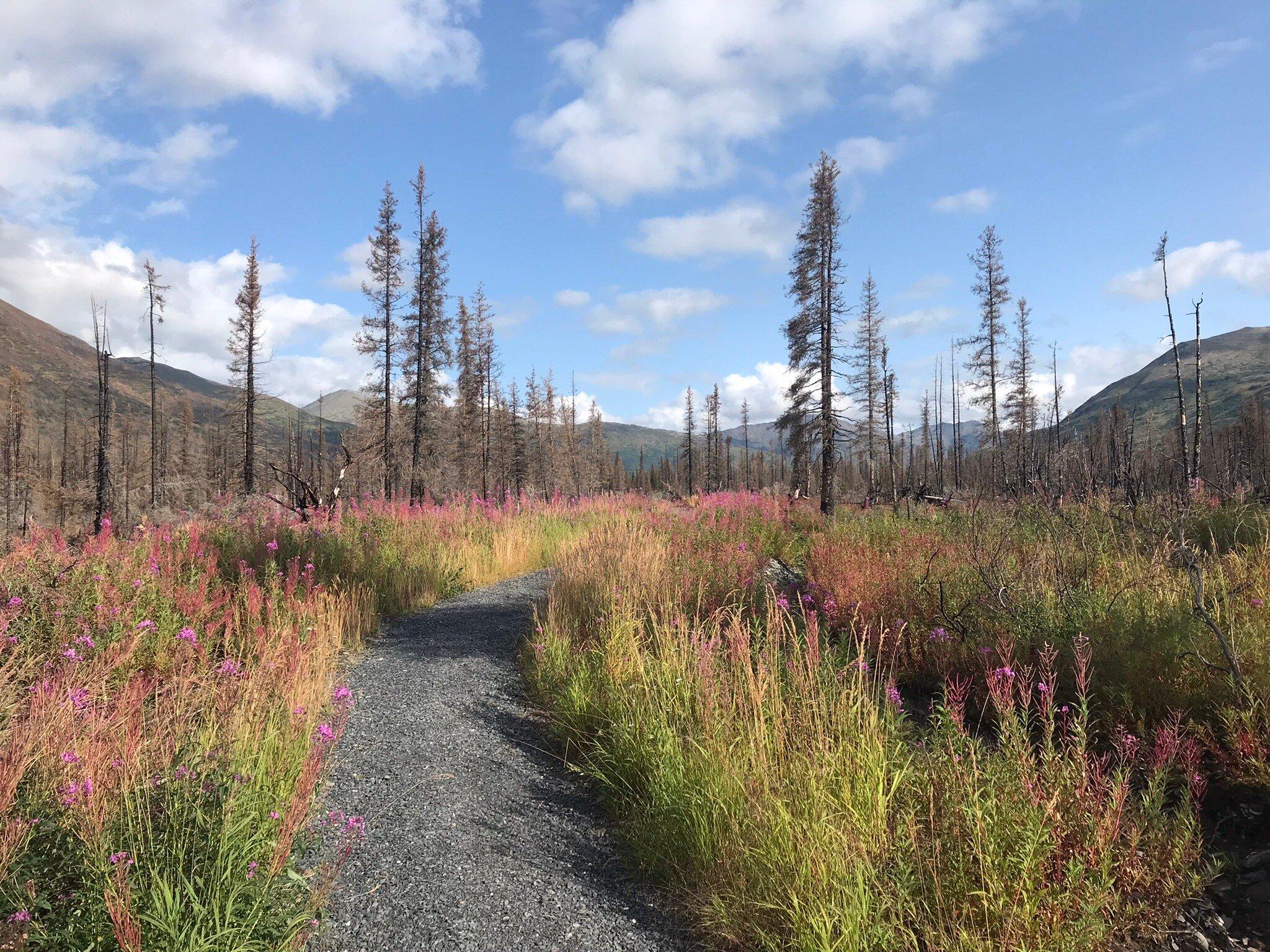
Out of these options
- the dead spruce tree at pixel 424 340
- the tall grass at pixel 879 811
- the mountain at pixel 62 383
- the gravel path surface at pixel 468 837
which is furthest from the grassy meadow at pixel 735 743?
the mountain at pixel 62 383

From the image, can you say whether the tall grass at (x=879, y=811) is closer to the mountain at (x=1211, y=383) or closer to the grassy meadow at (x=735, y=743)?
the grassy meadow at (x=735, y=743)

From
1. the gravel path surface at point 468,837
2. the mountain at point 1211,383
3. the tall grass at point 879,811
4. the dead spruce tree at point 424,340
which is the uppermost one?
the mountain at point 1211,383

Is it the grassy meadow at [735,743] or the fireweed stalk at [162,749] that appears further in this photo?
the grassy meadow at [735,743]

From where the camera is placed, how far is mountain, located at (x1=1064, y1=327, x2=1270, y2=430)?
310ft

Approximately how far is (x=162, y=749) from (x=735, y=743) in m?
2.65

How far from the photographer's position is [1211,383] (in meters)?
113

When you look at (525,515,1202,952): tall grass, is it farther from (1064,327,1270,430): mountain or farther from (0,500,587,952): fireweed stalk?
(1064,327,1270,430): mountain

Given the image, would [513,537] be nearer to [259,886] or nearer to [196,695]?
[196,695]

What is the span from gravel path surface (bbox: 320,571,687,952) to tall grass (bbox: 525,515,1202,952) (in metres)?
0.27

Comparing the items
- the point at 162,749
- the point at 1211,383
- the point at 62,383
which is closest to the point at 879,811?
the point at 162,749

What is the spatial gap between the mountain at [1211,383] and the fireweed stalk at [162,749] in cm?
9589

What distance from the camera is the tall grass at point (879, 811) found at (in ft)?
7.20

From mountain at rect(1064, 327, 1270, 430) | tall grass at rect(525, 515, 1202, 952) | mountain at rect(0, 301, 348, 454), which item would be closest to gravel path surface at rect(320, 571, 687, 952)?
tall grass at rect(525, 515, 1202, 952)

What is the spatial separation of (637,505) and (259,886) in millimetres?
13861
